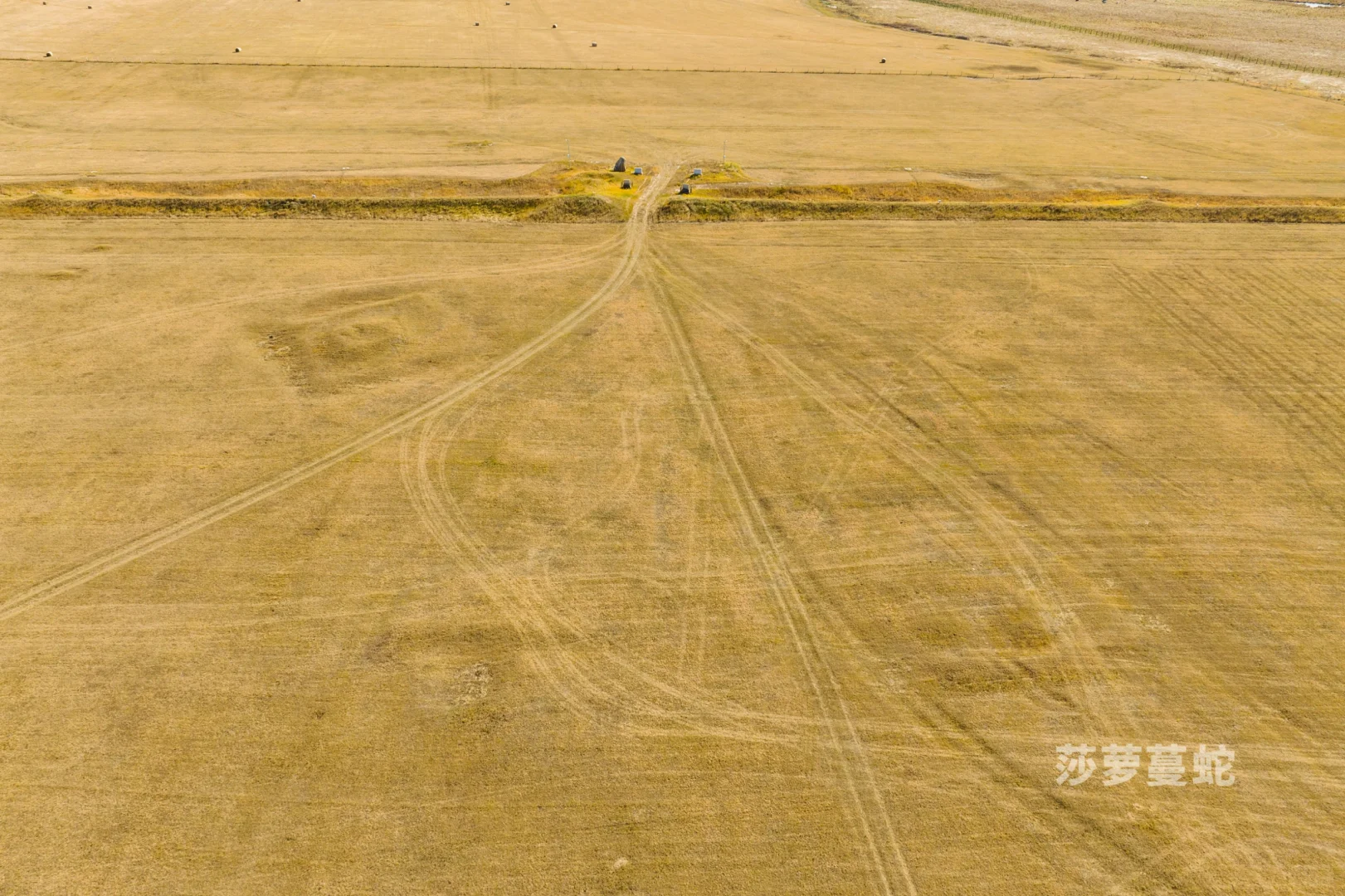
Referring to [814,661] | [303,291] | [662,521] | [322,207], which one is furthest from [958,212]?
[322,207]

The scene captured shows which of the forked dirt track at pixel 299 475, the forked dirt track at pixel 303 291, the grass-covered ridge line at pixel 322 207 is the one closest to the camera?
the forked dirt track at pixel 299 475

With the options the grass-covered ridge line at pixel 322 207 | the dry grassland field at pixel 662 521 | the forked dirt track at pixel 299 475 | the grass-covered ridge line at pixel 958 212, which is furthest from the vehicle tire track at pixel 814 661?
the grass-covered ridge line at pixel 322 207

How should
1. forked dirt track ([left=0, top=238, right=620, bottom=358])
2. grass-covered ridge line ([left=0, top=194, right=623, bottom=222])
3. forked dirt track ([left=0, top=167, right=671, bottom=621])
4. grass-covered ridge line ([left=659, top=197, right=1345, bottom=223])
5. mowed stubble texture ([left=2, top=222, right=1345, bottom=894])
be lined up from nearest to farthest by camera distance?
mowed stubble texture ([left=2, top=222, right=1345, bottom=894]) < forked dirt track ([left=0, top=167, right=671, bottom=621]) < forked dirt track ([left=0, top=238, right=620, bottom=358]) < grass-covered ridge line ([left=0, top=194, right=623, bottom=222]) < grass-covered ridge line ([left=659, top=197, right=1345, bottom=223])

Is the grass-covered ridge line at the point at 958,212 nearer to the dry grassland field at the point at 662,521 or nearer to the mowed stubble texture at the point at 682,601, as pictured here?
the dry grassland field at the point at 662,521

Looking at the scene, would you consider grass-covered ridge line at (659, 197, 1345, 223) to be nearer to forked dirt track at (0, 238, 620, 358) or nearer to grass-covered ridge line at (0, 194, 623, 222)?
grass-covered ridge line at (0, 194, 623, 222)

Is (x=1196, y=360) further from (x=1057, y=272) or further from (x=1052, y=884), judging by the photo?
(x=1052, y=884)

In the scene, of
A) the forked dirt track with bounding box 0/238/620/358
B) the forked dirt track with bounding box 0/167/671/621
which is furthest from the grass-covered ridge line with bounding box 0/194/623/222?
the forked dirt track with bounding box 0/167/671/621

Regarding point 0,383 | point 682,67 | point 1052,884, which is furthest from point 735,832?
point 682,67
